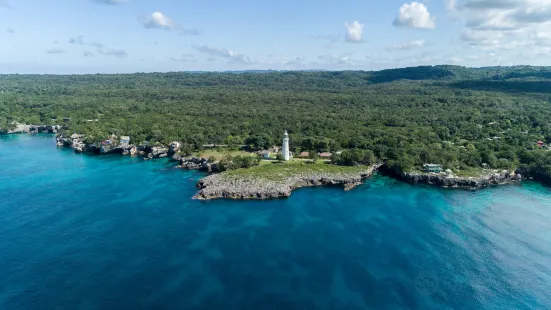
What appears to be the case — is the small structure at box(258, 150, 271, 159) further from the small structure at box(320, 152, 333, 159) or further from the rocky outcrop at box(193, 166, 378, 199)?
the rocky outcrop at box(193, 166, 378, 199)

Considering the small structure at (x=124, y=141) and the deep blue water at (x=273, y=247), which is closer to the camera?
the deep blue water at (x=273, y=247)

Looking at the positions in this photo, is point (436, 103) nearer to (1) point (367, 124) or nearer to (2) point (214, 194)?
(1) point (367, 124)

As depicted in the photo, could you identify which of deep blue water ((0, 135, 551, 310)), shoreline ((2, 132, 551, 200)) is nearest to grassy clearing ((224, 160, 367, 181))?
shoreline ((2, 132, 551, 200))

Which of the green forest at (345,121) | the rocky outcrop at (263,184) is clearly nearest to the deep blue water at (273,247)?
the rocky outcrop at (263,184)

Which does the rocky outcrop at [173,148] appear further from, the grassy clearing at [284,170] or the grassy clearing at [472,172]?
the grassy clearing at [472,172]

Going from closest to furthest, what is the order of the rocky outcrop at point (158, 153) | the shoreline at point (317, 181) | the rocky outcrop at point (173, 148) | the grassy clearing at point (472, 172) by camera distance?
the shoreline at point (317, 181) → the grassy clearing at point (472, 172) → the rocky outcrop at point (173, 148) → the rocky outcrop at point (158, 153)

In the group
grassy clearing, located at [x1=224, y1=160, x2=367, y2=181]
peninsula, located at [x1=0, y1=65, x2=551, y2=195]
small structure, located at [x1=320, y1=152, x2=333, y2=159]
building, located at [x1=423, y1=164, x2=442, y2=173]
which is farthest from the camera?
small structure, located at [x1=320, y1=152, x2=333, y2=159]

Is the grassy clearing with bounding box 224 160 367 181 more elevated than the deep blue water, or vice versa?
the grassy clearing with bounding box 224 160 367 181
